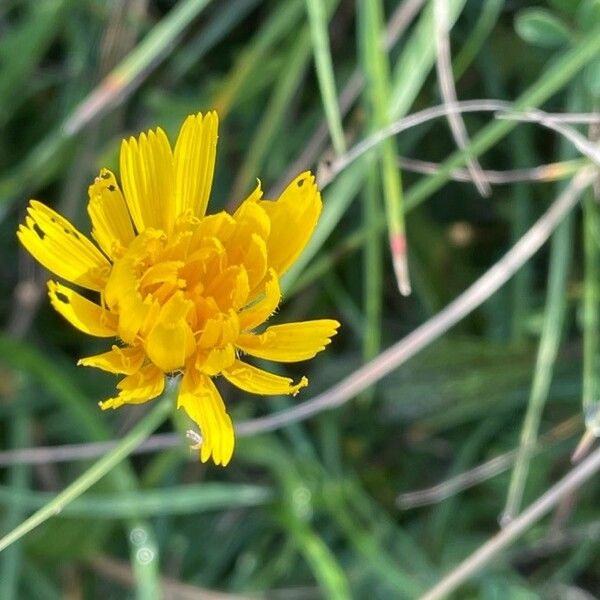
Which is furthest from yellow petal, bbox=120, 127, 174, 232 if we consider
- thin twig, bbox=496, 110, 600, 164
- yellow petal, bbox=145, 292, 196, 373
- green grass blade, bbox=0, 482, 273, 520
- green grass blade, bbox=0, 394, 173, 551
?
green grass blade, bbox=0, 482, 273, 520

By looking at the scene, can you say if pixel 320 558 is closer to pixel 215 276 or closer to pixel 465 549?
pixel 465 549

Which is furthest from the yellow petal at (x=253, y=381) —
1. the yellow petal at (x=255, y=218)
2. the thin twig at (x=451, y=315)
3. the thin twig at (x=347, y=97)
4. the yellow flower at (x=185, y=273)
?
the thin twig at (x=347, y=97)

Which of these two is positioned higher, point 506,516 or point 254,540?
point 506,516

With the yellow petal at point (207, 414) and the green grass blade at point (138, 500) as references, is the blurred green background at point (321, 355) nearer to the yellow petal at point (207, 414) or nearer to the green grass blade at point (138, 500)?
the green grass blade at point (138, 500)

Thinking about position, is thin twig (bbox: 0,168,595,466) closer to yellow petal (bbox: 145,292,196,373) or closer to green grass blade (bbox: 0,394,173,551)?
green grass blade (bbox: 0,394,173,551)

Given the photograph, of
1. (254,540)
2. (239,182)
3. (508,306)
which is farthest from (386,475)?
(239,182)
